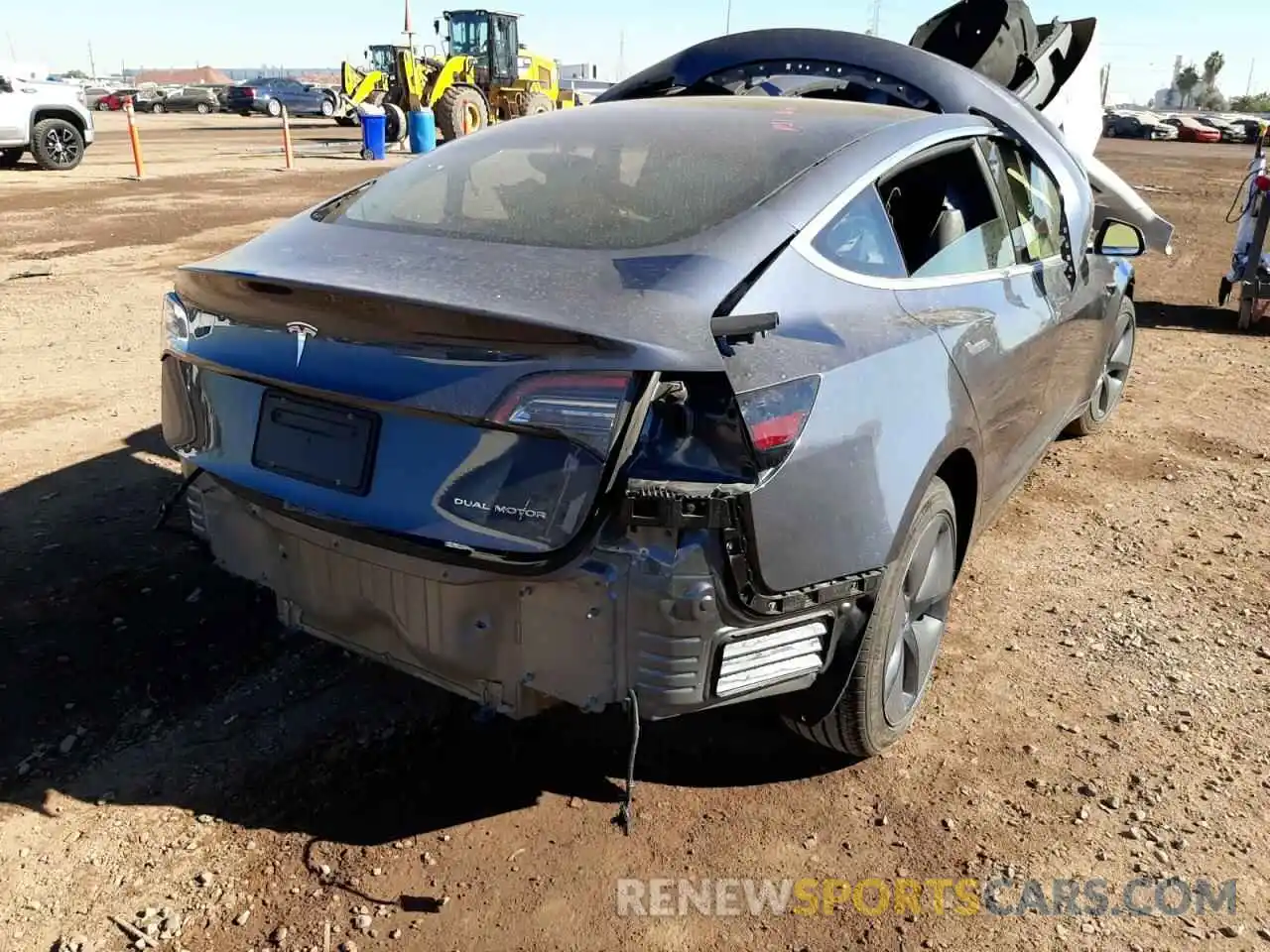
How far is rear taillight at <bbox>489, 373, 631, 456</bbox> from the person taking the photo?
1.91 meters

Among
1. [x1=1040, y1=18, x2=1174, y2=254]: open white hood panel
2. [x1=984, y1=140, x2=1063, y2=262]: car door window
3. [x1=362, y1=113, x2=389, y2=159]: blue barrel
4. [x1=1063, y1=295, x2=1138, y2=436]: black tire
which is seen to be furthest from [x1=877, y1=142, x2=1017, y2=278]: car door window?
[x1=362, y1=113, x2=389, y2=159]: blue barrel

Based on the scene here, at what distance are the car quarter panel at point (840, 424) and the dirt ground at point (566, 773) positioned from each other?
0.76m

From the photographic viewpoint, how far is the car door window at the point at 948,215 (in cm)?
276

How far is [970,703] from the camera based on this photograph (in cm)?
305

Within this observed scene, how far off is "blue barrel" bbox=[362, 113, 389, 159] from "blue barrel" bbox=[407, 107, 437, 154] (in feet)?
2.85

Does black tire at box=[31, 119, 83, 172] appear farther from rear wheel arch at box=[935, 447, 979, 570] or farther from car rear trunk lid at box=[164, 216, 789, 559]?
rear wheel arch at box=[935, 447, 979, 570]

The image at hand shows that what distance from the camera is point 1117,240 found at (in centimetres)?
416

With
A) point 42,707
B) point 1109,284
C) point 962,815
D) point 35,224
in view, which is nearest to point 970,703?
point 962,815

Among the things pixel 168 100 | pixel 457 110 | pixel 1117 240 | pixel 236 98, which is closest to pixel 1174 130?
pixel 457 110

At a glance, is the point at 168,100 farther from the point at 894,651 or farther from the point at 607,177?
the point at 894,651

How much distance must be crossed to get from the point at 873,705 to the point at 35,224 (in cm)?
1274

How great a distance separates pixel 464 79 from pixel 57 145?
10696 mm

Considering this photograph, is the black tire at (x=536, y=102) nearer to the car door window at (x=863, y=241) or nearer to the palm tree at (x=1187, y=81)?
the car door window at (x=863, y=241)

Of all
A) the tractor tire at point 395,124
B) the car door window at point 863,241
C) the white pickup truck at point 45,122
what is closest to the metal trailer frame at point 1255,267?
the car door window at point 863,241
